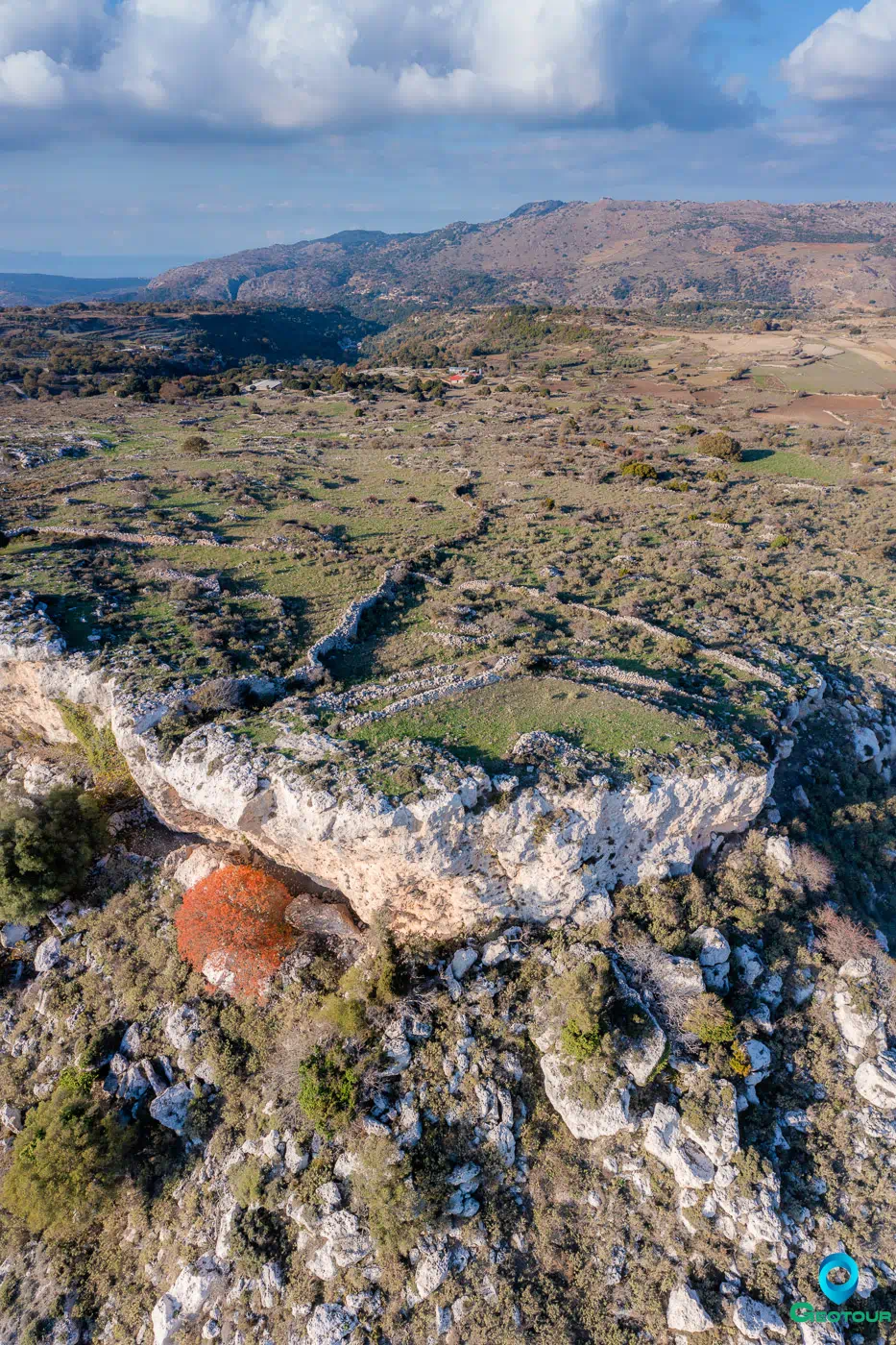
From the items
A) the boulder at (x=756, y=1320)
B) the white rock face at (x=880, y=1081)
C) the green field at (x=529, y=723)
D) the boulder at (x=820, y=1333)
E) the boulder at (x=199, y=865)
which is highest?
the green field at (x=529, y=723)

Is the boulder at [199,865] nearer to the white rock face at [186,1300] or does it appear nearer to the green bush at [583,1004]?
the white rock face at [186,1300]

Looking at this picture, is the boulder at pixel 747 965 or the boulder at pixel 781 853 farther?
the boulder at pixel 781 853

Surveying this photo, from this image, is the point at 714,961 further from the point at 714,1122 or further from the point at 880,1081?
the point at 880,1081

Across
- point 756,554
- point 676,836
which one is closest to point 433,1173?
point 676,836

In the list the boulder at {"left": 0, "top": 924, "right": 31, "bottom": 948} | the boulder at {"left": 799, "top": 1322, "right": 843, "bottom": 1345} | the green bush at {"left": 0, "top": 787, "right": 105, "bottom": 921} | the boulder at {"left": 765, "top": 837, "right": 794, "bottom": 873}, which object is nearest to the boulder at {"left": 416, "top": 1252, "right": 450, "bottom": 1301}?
the boulder at {"left": 799, "top": 1322, "right": 843, "bottom": 1345}

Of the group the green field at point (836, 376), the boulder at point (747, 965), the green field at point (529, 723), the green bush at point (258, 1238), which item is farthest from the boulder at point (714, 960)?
the green field at point (836, 376)

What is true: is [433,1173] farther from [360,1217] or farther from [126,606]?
[126,606]

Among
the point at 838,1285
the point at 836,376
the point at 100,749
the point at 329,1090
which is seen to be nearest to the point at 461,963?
the point at 329,1090

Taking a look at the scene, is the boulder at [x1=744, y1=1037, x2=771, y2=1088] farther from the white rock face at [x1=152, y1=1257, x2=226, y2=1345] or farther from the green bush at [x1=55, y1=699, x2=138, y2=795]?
the green bush at [x1=55, y1=699, x2=138, y2=795]
